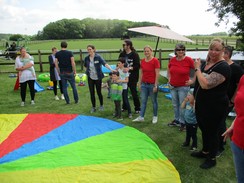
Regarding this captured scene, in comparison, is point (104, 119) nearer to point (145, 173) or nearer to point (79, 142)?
point (79, 142)

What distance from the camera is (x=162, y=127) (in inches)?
223

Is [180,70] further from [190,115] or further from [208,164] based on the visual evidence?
[208,164]

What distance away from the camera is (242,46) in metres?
8.26

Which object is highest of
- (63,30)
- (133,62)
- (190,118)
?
(63,30)

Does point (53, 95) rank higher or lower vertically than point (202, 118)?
lower

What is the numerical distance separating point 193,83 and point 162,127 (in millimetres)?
1331

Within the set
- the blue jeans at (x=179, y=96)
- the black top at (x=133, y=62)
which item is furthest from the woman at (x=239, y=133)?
the black top at (x=133, y=62)

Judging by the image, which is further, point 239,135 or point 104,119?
point 104,119

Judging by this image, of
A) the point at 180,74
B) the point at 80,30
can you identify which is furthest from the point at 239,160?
the point at 80,30

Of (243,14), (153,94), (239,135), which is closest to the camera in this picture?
(239,135)

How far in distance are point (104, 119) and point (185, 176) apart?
2823mm

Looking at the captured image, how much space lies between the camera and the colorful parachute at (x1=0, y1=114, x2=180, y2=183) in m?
3.56

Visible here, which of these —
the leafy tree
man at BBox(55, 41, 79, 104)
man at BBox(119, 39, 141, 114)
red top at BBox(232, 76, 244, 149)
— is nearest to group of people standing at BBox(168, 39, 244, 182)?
red top at BBox(232, 76, 244, 149)

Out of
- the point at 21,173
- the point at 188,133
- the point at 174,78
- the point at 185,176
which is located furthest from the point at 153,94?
the point at 21,173
